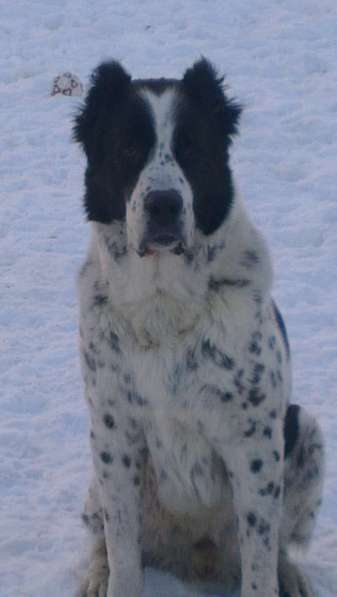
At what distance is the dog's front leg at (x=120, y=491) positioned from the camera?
3807 mm

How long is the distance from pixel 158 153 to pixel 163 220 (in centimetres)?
22

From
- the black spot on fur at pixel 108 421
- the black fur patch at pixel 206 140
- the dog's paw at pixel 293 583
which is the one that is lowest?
the dog's paw at pixel 293 583

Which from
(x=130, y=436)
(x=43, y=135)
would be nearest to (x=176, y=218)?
(x=130, y=436)

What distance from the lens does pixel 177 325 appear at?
147 inches

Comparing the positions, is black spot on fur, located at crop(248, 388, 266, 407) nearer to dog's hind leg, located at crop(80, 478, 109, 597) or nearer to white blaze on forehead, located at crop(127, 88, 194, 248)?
white blaze on forehead, located at crop(127, 88, 194, 248)

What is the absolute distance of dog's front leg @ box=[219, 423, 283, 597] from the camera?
3.72 metres

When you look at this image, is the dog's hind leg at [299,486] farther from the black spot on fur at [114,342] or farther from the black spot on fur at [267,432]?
the black spot on fur at [114,342]

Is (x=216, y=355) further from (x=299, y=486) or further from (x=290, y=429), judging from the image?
(x=299, y=486)

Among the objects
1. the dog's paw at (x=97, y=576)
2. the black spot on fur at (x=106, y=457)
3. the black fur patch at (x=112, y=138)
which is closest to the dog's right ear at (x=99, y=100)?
the black fur patch at (x=112, y=138)

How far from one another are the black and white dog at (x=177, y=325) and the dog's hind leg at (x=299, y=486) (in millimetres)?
311

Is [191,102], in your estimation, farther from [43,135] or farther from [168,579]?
[43,135]

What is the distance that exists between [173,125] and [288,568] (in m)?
Result: 1.68

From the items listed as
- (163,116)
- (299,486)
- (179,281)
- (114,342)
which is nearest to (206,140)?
(163,116)

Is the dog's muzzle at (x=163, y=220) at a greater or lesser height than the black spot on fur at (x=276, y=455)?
greater
